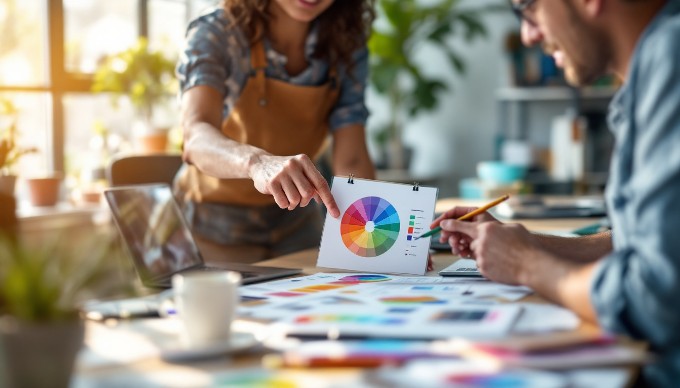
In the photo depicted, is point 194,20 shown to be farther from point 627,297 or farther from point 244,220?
point 627,297

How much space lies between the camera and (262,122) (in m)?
2.35

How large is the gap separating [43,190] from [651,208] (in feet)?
10.7

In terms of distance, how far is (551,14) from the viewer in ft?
4.30

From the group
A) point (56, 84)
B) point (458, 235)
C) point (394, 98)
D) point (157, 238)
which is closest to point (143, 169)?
point (157, 238)

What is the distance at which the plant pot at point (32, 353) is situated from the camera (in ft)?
2.89

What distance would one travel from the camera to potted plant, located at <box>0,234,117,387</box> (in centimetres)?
88

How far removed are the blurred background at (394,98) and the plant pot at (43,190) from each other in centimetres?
6

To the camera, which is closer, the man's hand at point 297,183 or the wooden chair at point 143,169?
the man's hand at point 297,183

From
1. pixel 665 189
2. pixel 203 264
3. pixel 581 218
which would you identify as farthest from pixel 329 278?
pixel 581 218

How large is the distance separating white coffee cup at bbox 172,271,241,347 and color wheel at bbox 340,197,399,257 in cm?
67

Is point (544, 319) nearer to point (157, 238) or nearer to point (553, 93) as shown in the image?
point (157, 238)

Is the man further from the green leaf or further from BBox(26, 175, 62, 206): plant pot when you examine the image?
the green leaf

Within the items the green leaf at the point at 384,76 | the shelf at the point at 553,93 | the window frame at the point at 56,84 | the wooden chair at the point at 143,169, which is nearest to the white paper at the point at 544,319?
the wooden chair at the point at 143,169

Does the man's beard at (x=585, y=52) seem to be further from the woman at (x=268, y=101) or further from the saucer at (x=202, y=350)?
the woman at (x=268, y=101)
